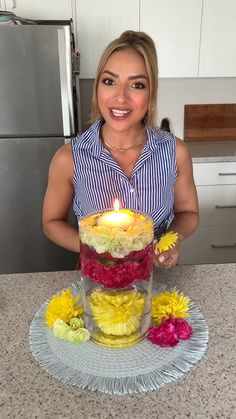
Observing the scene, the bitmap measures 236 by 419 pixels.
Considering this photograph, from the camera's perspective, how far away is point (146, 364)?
2.13 ft

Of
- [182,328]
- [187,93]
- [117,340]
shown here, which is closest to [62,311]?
[117,340]

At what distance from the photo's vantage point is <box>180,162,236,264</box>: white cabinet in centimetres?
230

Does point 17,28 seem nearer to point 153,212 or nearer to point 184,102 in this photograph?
point 153,212

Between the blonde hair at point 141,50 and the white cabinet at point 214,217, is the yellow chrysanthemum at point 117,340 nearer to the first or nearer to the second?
the blonde hair at point 141,50

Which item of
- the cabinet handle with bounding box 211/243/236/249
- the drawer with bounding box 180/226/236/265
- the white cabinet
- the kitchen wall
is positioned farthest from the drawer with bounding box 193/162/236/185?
the kitchen wall

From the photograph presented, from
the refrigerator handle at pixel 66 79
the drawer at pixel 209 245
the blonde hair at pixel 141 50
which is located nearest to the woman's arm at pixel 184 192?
the blonde hair at pixel 141 50

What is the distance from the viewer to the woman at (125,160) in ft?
3.63

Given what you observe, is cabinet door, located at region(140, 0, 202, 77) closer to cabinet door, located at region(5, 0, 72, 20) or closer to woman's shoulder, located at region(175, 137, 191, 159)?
cabinet door, located at region(5, 0, 72, 20)

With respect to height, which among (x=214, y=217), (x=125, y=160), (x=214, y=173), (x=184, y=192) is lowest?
(x=214, y=217)

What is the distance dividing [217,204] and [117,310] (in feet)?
6.08

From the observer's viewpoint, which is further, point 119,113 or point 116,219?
point 119,113

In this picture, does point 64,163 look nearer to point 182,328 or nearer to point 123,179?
point 123,179

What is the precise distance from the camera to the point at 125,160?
1230 mm

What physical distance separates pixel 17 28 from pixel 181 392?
162 centimetres
